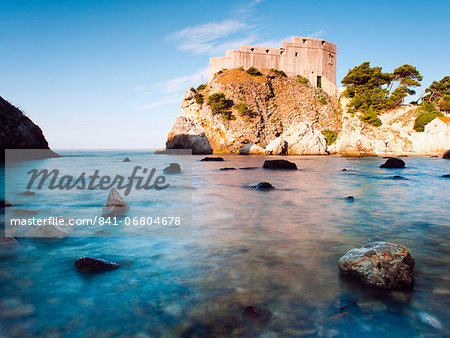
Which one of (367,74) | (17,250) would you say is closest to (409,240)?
(17,250)

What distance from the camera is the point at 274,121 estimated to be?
70438mm

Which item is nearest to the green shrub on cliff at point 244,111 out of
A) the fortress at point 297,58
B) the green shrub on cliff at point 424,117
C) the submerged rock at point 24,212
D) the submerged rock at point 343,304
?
the fortress at point 297,58

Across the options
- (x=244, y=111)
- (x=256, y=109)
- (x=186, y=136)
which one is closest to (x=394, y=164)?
(x=186, y=136)

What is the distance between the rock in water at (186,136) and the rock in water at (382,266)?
48.7 metres

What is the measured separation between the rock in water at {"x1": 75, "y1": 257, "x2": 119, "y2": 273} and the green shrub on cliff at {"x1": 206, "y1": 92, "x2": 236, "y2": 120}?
64765 mm

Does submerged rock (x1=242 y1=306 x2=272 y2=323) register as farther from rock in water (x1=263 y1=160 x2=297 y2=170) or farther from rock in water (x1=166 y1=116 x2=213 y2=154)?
rock in water (x1=166 y1=116 x2=213 y2=154)

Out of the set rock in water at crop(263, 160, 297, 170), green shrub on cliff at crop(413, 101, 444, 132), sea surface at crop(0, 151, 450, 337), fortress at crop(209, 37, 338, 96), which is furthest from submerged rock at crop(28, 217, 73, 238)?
fortress at crop(209, 37, 338, 96)

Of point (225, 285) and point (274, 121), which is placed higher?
point (274, 121)

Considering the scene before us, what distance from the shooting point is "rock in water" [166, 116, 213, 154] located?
51.1 metres

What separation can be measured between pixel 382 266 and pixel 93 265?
325cm

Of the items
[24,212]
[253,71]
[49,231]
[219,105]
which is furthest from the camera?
[253,71]

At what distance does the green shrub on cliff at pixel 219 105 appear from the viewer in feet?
221

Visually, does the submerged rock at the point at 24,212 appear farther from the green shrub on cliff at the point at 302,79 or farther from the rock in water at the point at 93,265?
the green shrub on cliff at the point at 302,79

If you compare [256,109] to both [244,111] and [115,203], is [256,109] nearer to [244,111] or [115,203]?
[244,111]
